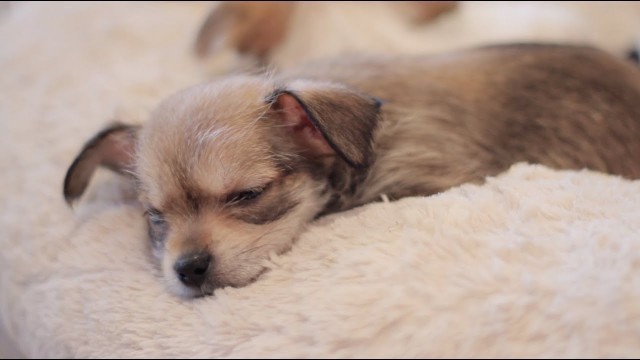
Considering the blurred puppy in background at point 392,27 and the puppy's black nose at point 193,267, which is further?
the blurred puppy in background at point 392,27

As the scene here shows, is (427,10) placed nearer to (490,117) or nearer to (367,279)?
(490,117)

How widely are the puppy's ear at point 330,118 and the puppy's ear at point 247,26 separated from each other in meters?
0.72

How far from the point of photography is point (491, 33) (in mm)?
1869

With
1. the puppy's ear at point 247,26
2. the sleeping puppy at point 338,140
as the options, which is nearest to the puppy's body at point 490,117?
the sleeping puppy at point 338,140

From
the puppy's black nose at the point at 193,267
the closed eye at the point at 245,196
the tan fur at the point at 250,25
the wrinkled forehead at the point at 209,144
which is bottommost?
the puppy's black nose at the point at 193,267

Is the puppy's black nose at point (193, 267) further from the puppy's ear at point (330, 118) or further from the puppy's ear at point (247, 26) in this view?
the puppy's ear at point (247, 26)

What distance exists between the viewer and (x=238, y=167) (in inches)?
42.4

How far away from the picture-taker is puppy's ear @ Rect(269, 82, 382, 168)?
1069 mm

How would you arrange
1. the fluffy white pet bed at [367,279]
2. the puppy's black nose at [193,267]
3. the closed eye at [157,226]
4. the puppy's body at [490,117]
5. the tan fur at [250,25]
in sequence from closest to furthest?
the fluffy white pet bed at [367,279] → the puppy's black nose at [193,267] → the closed eye at [157,226] → the puppy's body at [490,117] → the tan fur at [250,25]

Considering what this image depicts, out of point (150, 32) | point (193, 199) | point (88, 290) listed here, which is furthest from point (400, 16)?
point (88, 290)

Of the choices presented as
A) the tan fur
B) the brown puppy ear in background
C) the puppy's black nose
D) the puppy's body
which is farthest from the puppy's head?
the brown puppy ear in background

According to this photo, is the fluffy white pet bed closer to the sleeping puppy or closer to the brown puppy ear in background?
the sleeping puppy

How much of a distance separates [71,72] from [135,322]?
0.97 meters

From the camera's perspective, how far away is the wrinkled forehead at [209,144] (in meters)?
1.06
